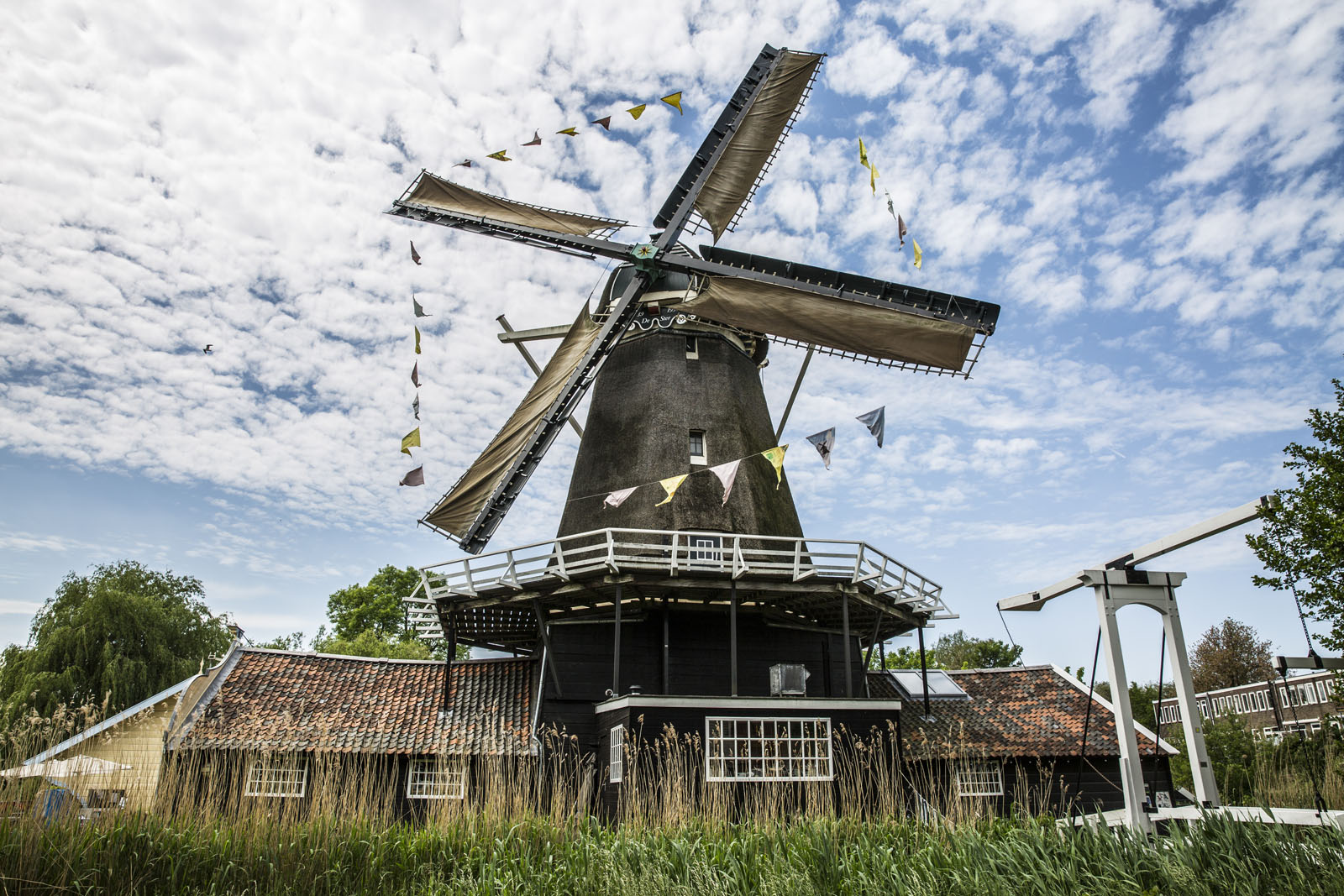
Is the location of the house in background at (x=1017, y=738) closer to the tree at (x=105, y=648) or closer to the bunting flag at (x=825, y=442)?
the bunting flag at (x=825, y=442)

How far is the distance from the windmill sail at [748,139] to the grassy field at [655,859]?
14.0 metres

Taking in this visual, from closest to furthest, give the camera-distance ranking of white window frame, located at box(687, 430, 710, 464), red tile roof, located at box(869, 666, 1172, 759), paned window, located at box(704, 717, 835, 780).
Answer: paned window, located at box(704, 717, 835, 780) → red tile roof, located at box(869, 666, 1172, 759) → white window frame, located at box(687, 430, 710, 464)

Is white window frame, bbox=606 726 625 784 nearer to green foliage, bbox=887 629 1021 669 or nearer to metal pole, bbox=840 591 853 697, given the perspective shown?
metal pole, bbox=840 591 853 697

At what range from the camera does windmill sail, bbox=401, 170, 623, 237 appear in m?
19.3

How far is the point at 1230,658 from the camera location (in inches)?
1662

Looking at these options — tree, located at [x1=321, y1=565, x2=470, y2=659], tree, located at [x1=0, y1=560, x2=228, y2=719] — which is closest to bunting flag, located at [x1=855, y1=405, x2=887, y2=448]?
tree, located at [x1=0, y1=560, x2=228, y2=719]

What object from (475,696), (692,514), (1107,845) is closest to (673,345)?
(692,514)

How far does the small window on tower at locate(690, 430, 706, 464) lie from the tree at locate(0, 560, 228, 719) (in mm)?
15152

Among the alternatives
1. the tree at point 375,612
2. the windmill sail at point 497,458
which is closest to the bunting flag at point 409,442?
the windmill sail at point 497,458

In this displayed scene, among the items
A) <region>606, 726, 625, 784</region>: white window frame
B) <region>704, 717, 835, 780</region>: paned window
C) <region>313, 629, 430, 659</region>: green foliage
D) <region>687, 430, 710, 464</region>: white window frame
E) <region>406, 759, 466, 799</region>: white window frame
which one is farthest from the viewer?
<region>313, 629, 430, 659</region>: green foliage

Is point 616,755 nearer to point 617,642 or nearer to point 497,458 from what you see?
point 617,642

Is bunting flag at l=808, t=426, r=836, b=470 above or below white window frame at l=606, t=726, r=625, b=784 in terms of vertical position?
above

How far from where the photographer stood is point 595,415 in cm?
1892

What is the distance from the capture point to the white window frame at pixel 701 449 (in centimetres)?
1748
